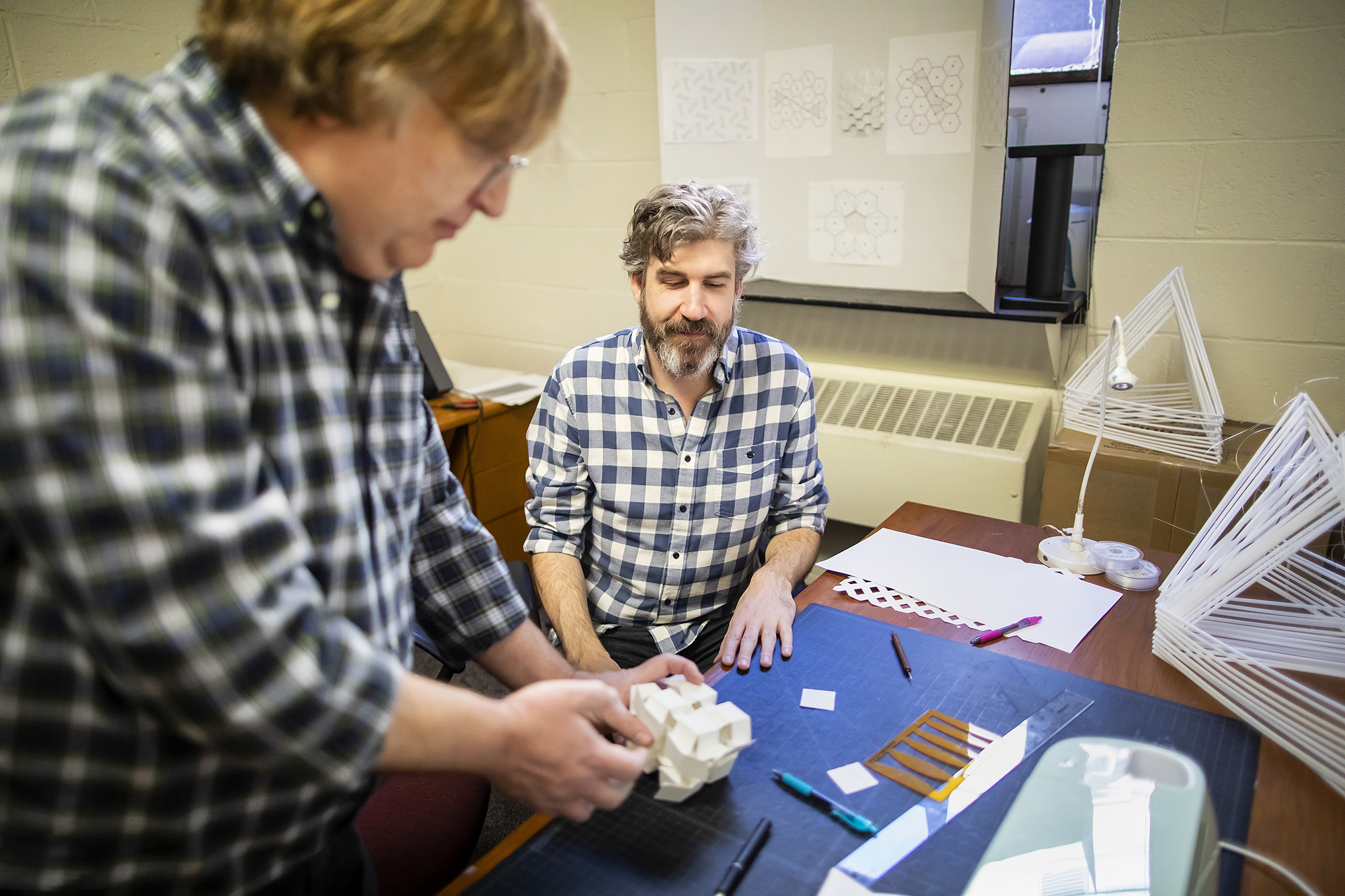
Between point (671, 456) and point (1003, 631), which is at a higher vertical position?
point (671, 456)

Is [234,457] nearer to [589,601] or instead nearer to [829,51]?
[589,601]

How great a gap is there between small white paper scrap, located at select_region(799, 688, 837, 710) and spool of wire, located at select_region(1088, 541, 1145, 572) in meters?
0.63

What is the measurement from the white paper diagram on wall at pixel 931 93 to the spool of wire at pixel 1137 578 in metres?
1.27

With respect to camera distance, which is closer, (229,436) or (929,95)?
(229,436)

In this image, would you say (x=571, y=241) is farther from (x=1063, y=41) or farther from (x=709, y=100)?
(x=1063, y=41)

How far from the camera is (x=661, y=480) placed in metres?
1.60

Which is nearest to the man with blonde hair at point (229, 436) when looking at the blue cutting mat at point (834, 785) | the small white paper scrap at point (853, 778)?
the blue cutting mat at point (834, 785)

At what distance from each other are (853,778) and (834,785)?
0.08 ft

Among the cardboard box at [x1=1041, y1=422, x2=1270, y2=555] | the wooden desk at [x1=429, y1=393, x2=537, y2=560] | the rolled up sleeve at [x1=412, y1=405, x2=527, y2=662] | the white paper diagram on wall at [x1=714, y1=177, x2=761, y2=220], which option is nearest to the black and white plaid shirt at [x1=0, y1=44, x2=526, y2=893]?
the rolled up sleeve at [x1=412, y1=405, x2=527, y2=662]

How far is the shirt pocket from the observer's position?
5.28 feet

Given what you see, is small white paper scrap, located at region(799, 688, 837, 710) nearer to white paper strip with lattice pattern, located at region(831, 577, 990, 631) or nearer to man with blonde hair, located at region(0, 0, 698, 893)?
white paper strip with lattice pattern, located at region(831, 577, 990, 631)

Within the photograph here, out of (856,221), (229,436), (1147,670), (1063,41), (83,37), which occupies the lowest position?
(1147,670)

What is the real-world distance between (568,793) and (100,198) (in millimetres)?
552

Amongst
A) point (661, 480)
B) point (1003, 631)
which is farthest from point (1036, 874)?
point (661, 480)
